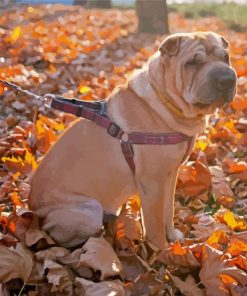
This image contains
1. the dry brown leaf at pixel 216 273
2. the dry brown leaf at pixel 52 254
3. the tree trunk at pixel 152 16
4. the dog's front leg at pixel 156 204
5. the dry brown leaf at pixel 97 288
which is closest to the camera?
the dry brown leaf at pixel 97 288

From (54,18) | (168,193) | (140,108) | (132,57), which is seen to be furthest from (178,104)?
(54,18)

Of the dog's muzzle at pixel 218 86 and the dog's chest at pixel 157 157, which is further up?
the dog's muzzle at pixel 218 86

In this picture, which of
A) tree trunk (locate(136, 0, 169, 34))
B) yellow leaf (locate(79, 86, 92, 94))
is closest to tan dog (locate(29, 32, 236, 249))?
yellow leaf (locate(79, 86, 92, 94))

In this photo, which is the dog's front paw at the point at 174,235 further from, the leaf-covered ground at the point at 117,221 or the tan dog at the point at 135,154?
the tan dog at the point at 135,154

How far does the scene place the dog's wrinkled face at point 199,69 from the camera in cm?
327

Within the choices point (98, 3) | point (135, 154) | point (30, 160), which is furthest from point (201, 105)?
point (98, 3)

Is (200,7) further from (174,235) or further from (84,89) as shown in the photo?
(174,235)

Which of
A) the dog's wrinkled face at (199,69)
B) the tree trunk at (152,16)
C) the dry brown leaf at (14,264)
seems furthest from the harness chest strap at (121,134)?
the tree trunk at (152,16)

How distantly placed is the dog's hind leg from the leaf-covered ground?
0.24 feet

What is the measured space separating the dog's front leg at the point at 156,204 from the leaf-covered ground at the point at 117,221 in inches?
3.6

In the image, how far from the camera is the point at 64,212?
11.4ft

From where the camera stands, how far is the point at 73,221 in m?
3.43

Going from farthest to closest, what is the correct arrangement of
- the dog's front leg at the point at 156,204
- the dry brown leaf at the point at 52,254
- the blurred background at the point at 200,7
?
1. the blurred background at the point at 200,7
2. the dog's front leg at the point at 156,204
3. the dry brown leaf at the point at 52,254

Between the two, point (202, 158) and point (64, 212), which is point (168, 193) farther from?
point (202, 158)
